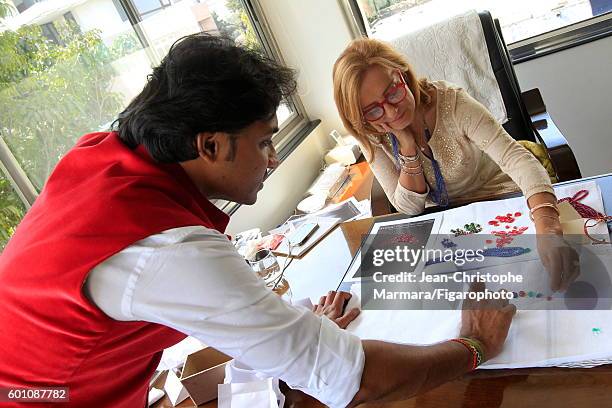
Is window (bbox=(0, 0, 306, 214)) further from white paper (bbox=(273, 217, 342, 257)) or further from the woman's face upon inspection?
white paper (bbox=(273, 217, 342, 257))

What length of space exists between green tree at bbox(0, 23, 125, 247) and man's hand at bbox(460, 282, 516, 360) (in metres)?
1.41

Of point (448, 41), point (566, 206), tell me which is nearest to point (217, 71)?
point (566, 206)

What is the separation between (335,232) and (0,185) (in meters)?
1.09

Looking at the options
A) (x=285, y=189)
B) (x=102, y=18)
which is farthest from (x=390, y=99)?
(x=102, y=18)

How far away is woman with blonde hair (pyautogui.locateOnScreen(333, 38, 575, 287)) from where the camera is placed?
1439 mm

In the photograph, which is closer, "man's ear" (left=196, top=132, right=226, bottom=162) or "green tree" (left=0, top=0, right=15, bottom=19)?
"man's ear" (left=196, top=132, right=226, bottom=162)

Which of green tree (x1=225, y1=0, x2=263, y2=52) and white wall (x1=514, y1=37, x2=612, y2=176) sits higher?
green tree (x1=225, y1=0, x2=263, y2=52)

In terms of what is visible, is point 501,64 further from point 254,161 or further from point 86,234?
point 86,234

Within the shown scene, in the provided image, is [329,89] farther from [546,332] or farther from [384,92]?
[546,332]

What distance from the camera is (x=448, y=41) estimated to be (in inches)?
75.9

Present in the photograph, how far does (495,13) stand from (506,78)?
0.77 meters

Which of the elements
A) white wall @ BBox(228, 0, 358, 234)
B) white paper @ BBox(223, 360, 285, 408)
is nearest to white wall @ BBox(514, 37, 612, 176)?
white wall @ BBox(228, 0, 358, 234)

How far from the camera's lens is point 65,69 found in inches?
67.7

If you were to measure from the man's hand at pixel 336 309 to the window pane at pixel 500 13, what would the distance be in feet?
5.56
